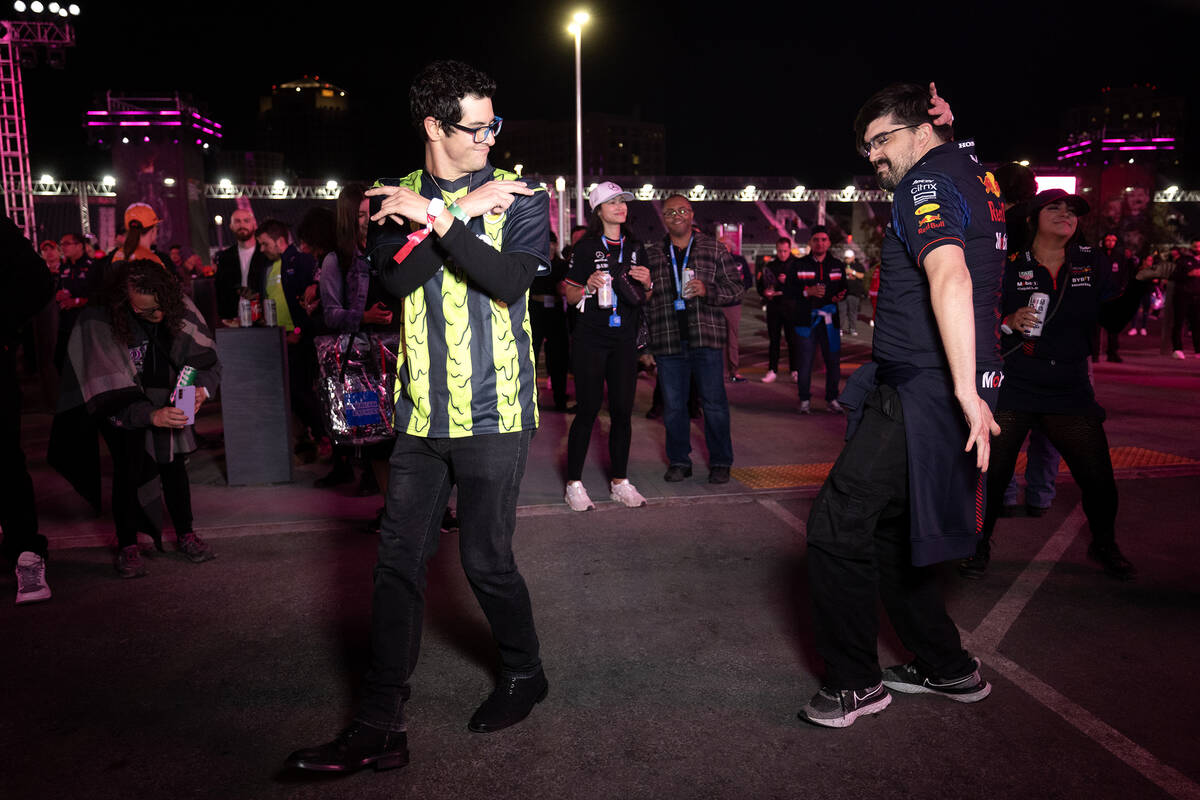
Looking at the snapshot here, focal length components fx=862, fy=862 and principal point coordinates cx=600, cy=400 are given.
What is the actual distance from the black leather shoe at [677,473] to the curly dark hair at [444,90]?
170 inches

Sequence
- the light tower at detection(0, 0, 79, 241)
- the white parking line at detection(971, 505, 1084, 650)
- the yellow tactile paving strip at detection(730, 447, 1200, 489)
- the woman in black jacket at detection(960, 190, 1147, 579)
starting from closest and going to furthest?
1. the white parking line at detection(971, 505, 1084, 650)
2. the woman in black jacket at detection(960, 190, 1147, 579)
3. the yellow tactile paving strip at detection(730, 447, 1200, 489)
4. the light tower at detection(0, 0, 79, 241)

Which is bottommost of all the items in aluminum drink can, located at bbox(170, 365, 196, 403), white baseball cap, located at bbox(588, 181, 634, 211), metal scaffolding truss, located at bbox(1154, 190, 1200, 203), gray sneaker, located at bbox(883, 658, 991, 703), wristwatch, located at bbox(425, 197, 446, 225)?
gray sneaker, located at bbox(883, 658, 991, 703)

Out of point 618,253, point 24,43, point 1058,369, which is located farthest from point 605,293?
point 24,43

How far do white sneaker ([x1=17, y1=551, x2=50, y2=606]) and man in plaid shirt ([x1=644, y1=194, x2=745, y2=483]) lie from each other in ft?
13.6

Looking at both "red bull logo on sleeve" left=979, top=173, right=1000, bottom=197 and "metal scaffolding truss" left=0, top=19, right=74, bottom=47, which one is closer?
"red bull logo on sleeve" left=979, top=173, right=1000, bottom=197

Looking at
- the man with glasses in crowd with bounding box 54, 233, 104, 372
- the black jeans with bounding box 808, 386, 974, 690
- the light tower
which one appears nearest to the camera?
the black jeans with bounding box 808, 386, 974, 690

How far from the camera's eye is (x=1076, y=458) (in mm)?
4629

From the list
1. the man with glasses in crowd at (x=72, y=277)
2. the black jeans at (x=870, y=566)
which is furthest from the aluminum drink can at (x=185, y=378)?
the man with glasses in crowd at (x=72, y=277)

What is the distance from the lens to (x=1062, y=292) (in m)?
4.68

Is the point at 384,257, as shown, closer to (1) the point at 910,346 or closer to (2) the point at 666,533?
(1) the point at 910,346

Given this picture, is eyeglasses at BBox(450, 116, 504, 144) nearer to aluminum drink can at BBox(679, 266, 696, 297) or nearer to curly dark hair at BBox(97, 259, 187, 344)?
curly dark hair at BBox(97, 259, 187, 344)

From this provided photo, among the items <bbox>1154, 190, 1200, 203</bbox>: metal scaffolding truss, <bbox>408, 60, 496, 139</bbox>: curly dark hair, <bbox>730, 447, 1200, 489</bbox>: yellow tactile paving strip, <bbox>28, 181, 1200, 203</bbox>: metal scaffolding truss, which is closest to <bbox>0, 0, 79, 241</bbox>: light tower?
<bbox>730, 447, 1200, 489</bbox>: yellow tactile paving strip

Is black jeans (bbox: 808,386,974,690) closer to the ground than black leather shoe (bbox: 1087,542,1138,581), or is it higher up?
higher up

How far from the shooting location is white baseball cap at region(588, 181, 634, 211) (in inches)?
236
